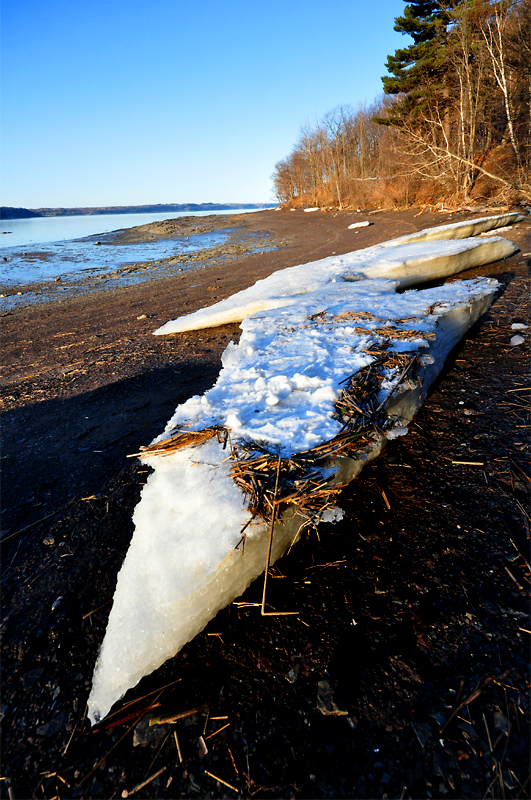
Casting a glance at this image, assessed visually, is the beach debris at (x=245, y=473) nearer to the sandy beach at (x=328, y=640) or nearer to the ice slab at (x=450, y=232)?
the sandy beach at (x=328, y=640)

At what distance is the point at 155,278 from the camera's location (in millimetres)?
12273

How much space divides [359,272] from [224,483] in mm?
4776

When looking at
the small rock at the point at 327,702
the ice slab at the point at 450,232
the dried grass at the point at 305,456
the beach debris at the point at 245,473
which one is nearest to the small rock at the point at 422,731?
the small rock at the point at 327,702

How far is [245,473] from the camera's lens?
1.74 metres

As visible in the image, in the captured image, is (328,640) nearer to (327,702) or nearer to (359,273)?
(327,702)

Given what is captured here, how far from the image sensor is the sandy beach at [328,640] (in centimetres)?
115

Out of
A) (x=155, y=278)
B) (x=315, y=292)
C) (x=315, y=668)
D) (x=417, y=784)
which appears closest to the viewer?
(x=417, y=784)

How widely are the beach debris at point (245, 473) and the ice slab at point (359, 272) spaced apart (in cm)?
226

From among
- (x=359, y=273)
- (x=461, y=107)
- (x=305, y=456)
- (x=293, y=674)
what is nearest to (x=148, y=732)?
(x=293, y=674)

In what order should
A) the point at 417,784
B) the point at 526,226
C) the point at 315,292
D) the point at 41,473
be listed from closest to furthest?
the point at 417,784, the point at 41,473, the point at 315,292, the point at 526,226

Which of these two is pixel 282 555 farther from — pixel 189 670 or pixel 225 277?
pixel 225 277

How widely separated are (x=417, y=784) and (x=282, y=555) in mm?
920

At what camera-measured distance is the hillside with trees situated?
1398cm

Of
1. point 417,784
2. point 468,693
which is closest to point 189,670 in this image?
point 417,784
